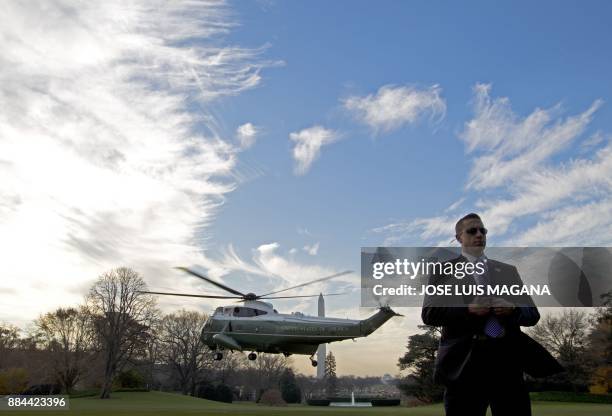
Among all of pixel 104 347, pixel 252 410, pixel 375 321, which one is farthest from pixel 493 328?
pixel 104 347

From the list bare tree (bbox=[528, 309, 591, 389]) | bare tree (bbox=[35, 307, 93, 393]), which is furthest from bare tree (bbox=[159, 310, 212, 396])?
bare tree (bbox=[528, 309, 591, 389])

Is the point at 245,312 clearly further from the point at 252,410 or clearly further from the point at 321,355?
the point at 321,355

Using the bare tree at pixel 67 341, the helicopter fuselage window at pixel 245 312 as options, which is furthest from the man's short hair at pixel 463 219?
the bare tree at pixel 67 341

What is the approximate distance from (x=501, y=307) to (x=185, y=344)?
89245 millimetres

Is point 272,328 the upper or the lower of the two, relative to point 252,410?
upper

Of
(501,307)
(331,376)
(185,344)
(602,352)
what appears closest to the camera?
(501,307)

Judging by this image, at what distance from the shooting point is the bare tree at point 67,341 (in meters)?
70.8

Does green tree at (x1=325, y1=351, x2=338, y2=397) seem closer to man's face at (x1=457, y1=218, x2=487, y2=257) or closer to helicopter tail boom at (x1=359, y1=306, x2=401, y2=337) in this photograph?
helicopter tail boom at (x1=359, y1=306, x2=401, y2=337)

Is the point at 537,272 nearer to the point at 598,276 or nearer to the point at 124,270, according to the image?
the point at 598,276

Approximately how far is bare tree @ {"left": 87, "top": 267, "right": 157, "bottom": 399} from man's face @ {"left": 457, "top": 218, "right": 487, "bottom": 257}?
69918mm

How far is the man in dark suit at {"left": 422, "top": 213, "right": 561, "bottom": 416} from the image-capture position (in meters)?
5.51

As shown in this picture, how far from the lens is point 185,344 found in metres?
89.3

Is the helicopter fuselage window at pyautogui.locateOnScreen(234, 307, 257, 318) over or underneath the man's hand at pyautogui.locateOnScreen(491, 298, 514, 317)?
over

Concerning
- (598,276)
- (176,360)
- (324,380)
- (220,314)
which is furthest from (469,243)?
(324,380)
